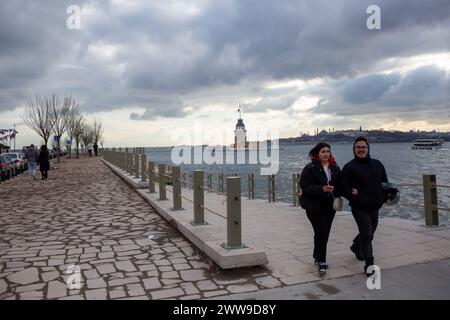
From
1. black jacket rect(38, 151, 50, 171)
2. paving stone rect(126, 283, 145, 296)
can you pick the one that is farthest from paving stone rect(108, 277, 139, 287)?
black jacket rect(38, 151, 50, 171)

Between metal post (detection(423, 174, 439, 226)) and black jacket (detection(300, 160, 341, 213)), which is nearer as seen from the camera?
black jacket (detection(300, 160, 341, 213))

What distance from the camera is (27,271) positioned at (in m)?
5.25

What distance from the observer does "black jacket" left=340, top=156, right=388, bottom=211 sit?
15.3ft

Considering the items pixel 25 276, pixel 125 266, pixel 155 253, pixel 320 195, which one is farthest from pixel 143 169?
pixel 320 195

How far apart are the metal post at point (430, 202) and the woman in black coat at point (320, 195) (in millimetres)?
3230

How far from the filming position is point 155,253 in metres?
6.09

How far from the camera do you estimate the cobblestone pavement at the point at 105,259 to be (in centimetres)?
453

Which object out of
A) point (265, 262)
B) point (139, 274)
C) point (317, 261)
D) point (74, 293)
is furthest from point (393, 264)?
point (74, 293)

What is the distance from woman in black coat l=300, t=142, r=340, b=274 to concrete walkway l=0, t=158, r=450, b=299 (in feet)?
1.25

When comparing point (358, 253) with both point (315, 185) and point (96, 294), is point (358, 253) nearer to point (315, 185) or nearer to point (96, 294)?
point (315, 185)

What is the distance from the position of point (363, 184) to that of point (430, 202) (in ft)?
11.2

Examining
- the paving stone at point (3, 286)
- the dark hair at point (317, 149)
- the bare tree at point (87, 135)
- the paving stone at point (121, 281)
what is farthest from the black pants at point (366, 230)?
the bare tree at point (87, 135)

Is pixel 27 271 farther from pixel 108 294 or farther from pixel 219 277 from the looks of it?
pixel 219 277

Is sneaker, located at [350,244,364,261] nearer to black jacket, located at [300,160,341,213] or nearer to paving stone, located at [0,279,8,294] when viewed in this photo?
black jacket, located at [300,160,341,213]
